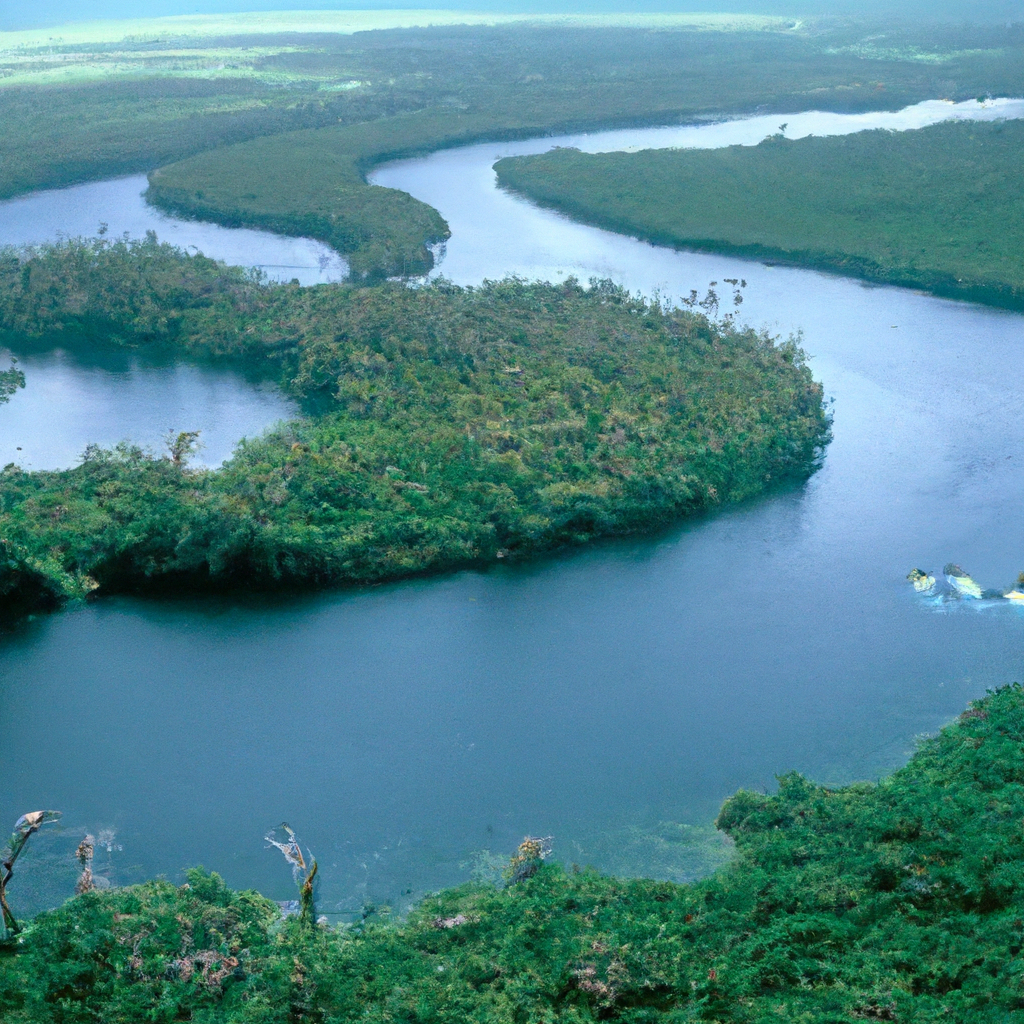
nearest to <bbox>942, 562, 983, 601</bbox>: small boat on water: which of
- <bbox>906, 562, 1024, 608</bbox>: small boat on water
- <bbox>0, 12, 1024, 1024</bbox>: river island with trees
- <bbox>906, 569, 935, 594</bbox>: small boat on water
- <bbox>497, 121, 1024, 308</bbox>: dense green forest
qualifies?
<bbox>906, 562, 1024, 608</bbox>: small boat on water

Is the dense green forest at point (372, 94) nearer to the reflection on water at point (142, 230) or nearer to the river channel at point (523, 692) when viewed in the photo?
the reflection on water at point (142, 230)

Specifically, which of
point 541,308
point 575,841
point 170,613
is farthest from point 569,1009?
point 541,308

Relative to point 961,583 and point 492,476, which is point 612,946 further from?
point 492,476

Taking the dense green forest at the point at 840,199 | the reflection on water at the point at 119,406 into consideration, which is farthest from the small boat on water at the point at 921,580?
the dense green forest at the point at 840,199

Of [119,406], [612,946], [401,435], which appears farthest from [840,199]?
[612,946]

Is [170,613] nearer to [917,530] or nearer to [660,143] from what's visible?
[917,530]

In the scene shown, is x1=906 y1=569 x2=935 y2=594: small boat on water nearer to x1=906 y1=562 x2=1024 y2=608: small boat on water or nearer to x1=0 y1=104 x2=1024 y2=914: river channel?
x1=906 y1=562 x2=1024 y2=608: small boat on water
